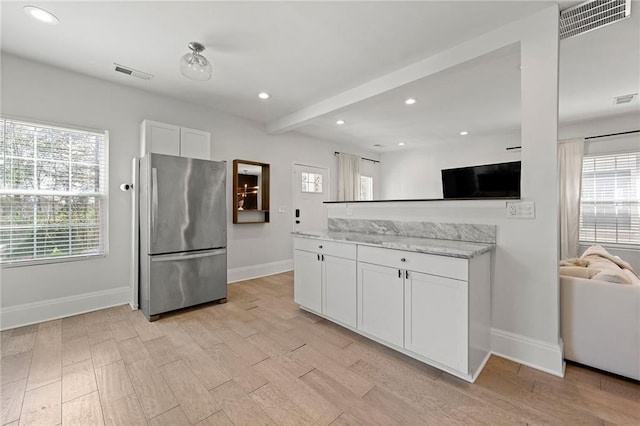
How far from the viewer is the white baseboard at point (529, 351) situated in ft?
6.23

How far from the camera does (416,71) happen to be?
266 cm

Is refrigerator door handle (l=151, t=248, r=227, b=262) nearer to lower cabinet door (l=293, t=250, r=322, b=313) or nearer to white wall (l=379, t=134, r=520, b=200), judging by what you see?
lower cabinet door (l=293, t=250, r=322, b=313)

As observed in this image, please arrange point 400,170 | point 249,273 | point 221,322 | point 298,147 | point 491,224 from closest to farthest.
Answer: point 491,224, point 221,322, point 249,273, point 298,147, point 400,170

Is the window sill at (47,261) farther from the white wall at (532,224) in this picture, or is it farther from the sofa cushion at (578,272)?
the sofa cushion at (578,272)

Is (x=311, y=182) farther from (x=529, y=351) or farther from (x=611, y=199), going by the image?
(x=611, y=199)

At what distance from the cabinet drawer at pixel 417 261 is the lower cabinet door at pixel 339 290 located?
0.21 metres

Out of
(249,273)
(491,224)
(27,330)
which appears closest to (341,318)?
(491,224)

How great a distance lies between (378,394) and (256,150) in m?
3.86

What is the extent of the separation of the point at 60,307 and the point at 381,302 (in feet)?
10.9

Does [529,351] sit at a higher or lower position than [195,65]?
lower

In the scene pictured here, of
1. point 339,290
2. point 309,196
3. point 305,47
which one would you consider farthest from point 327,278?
point 309,196

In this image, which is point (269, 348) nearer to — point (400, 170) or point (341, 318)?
point (341, 318)

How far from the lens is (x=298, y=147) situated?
5.23 metres

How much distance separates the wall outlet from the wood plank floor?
3.62 ft
